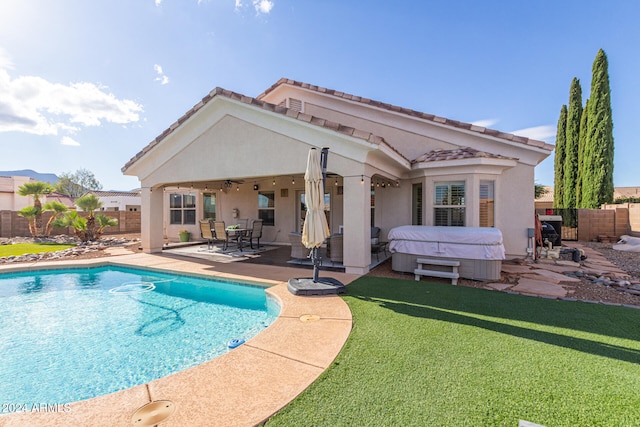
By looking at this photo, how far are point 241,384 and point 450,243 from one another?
21.4ft

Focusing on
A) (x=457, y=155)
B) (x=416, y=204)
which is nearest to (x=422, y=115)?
(x=457, y=155)

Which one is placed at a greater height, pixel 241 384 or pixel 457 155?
pixel 457 155

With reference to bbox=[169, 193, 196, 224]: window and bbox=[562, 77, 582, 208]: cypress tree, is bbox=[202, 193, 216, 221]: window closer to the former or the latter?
bbox=[169, 193, 196, 224]: window

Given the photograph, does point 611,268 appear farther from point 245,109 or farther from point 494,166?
point 245,109

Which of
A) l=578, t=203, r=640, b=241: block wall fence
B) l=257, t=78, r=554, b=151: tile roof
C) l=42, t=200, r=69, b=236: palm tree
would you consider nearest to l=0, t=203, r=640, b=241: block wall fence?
l=578, t=203, r=640, b=241: block wall fence

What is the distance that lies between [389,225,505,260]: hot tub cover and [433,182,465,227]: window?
1856 millimetres

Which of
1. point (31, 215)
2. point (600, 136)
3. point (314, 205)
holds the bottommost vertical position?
point (31, 215)

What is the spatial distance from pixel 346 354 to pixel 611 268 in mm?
10426

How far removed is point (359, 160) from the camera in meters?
7.82

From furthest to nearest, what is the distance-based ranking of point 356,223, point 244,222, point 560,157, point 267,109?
point 560,157 < point 244,222 < point 267,109 < point 356,223

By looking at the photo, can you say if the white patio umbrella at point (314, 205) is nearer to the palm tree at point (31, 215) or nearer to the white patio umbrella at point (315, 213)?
the white patio umbrella at point (315, 213)

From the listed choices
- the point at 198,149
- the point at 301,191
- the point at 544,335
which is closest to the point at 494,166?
the point at 544,335

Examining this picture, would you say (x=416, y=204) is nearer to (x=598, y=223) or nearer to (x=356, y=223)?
(x=356, y=223)

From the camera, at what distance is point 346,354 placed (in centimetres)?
364
